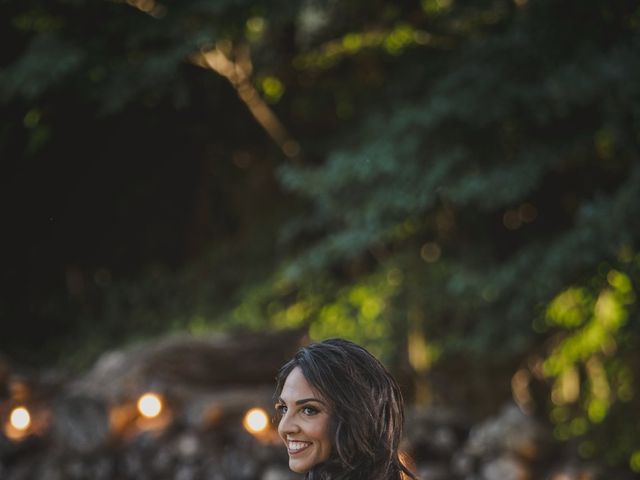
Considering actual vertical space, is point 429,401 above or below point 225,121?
below

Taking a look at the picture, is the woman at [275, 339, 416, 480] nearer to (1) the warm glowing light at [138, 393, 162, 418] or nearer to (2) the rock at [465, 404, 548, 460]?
(2) the rock at [465, 404, 548, 460]

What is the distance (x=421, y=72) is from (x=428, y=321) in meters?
2.07

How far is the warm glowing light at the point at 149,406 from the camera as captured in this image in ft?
21.1

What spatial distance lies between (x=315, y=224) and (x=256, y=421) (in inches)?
102

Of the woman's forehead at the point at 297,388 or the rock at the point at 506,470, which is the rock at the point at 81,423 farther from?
the woman's forehead at the point at 297,388

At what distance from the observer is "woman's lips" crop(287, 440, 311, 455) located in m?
2.02

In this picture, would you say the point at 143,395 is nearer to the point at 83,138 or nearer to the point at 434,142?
the point at 434,142

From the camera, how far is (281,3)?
7262 mm

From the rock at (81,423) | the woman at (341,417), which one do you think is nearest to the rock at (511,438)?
the rock at (81,423)

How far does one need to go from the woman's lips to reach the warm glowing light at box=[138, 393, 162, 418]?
15.0ft

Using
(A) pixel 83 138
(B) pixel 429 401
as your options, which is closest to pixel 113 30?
(A) pixel 83 138

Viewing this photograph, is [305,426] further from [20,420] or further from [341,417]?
[20,420]

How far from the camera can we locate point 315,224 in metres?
8.28

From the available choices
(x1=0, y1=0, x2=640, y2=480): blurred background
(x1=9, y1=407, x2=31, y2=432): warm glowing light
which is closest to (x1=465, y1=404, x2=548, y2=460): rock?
(x1=0, y1=0, x2=640, y2=480): blurred background
